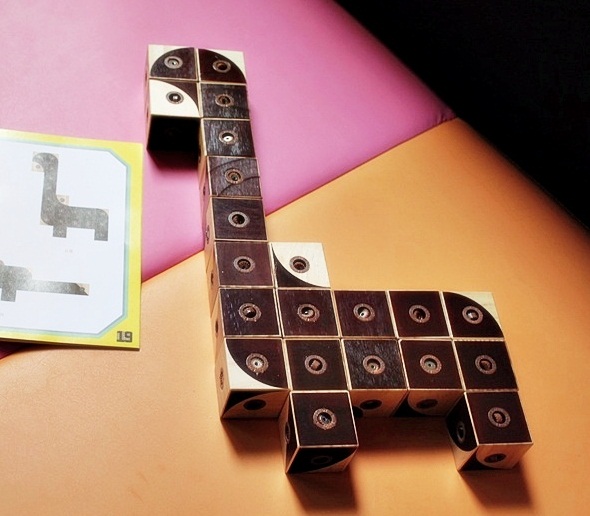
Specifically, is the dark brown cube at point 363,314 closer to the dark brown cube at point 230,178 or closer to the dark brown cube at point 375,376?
the dark brown cube at point 375,376

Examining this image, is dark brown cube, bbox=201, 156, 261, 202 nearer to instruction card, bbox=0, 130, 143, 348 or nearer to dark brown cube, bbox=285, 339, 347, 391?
instruction card, bbox=0, 130, 143, 348

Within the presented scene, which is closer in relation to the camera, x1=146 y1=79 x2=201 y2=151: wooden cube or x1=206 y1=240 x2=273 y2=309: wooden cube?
x1=206 y1=240 x2=273 y2=309: wooden cube

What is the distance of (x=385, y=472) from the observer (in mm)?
1071

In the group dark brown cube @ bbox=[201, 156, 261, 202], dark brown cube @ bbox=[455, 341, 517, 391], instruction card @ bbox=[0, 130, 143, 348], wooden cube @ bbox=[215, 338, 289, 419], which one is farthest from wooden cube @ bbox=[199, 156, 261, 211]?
dark brown cube @ bbox=[455, 341, 517, 391]

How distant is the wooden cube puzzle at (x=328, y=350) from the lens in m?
1.03

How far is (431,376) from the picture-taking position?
1084 millimetres

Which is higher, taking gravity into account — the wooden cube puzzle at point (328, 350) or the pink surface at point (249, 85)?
the pink surface at point (249, 85)

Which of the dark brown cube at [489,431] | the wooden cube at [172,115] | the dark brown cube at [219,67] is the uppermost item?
the dark brown cube at [219,67]

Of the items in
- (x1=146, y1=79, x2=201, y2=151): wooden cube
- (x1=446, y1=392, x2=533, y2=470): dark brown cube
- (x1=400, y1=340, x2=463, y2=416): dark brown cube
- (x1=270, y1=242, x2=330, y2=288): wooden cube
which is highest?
(x1=146, y1=79, x2=201, y2=151): wooden cube

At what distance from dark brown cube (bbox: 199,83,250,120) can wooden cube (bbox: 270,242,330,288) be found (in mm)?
242

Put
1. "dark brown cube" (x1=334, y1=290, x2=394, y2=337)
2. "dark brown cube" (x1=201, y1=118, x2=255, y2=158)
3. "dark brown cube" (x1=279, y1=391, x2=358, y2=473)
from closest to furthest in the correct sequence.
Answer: "dark brown cube" (x1=279, y1=391, x2=358, y2=473) → "dark brown cube" (x1=334, y1=290, x2=394, y2=337) → "dark brown cube" (x1=201, y1=118, x2=255, y2=158)

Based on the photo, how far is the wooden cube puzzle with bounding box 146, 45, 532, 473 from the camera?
3.38 feet

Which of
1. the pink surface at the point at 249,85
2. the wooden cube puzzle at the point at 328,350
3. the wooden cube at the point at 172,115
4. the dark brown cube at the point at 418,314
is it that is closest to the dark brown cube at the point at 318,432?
the wooden cube puzzle at the point at 328,350

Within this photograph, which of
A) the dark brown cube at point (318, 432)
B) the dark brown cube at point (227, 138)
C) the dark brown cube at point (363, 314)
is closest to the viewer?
the dark brown cube at point (318, 432)
